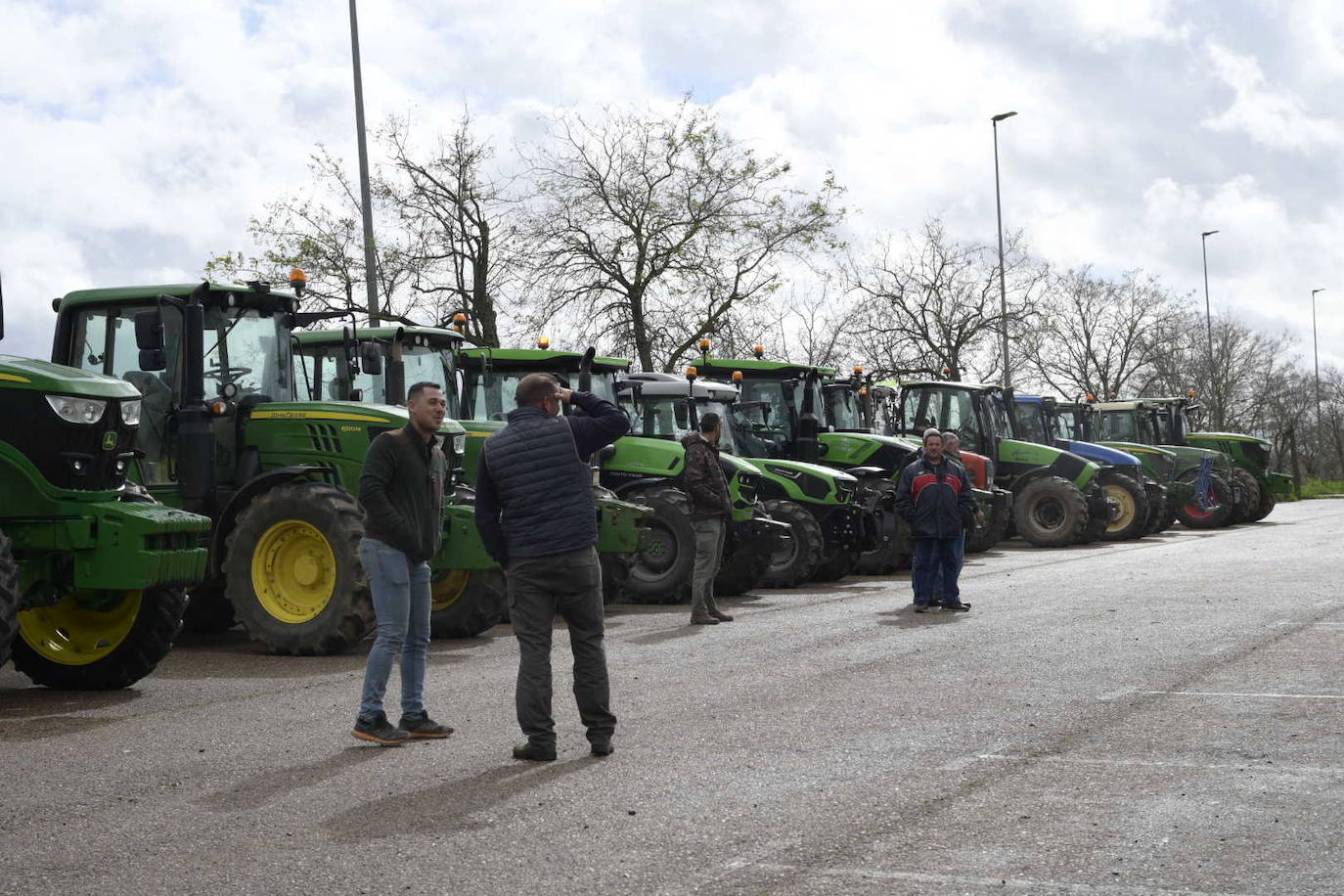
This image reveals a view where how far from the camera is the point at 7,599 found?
28.7 feet

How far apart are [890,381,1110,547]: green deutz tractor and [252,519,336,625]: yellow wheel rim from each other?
49.4 feet

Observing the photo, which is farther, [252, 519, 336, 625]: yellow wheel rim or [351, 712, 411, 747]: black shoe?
Answer: [252, 519, 336, 625]: yellow wheel rim

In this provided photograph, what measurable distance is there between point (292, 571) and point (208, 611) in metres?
2.02

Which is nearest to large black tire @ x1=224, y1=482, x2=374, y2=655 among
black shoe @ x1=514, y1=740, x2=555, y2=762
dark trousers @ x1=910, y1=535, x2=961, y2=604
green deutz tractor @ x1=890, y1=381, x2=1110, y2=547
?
black shoe @ x1=514, y1=740, x2=555, y2=762

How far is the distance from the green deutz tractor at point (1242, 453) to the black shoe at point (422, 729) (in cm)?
2883

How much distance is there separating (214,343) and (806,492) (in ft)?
28.8

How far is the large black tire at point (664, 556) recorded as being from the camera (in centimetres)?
1647

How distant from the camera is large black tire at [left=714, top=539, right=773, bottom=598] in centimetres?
1752

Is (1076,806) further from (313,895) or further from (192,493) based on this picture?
(192,493)

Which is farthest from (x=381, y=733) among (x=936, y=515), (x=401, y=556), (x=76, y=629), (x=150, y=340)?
(x=936, y=515)

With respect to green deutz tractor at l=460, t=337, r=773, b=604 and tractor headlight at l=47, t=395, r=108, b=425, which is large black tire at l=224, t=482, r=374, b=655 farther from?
green deutz tractor at l=460, t=337, r=773, b=604

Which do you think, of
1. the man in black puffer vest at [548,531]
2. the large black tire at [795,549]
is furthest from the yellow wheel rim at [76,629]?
the large black tire at [795,549]

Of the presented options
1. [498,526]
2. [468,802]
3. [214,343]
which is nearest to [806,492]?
[214,343]

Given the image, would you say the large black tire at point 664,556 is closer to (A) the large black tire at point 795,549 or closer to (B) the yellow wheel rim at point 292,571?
(A) the large black tire at point 795,549
